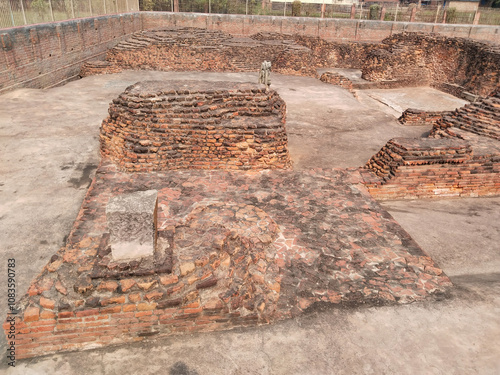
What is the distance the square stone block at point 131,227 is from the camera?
301cm

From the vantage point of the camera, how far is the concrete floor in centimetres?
289

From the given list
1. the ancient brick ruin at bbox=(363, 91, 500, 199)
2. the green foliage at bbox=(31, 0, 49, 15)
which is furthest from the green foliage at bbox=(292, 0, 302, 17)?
the ancient brick ruin at bbox=(363, 91, 500, 199)

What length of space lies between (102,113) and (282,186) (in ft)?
19.6

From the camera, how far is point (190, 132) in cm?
589

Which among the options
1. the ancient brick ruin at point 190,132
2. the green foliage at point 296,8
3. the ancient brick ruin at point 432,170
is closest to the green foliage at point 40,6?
the ancient brick ruin at point 190,132

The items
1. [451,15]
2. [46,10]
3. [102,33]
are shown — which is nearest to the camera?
[46,10]

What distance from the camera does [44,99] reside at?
9898 millimetres

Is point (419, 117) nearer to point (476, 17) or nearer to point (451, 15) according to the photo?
point (451, 15)

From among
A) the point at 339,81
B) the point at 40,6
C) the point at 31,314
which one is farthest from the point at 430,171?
the point at 40,6

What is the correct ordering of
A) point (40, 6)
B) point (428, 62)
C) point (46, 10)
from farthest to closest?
1. point (428, 62)
2. point (46, 10)
3. point (40, 6)

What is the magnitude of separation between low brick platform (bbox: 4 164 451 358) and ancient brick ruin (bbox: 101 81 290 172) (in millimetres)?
361

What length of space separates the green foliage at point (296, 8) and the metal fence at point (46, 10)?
1063 centimetres

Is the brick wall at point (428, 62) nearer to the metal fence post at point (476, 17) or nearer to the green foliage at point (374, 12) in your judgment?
the green foliage at point (374, 12)

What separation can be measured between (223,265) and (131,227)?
3.21 ft
